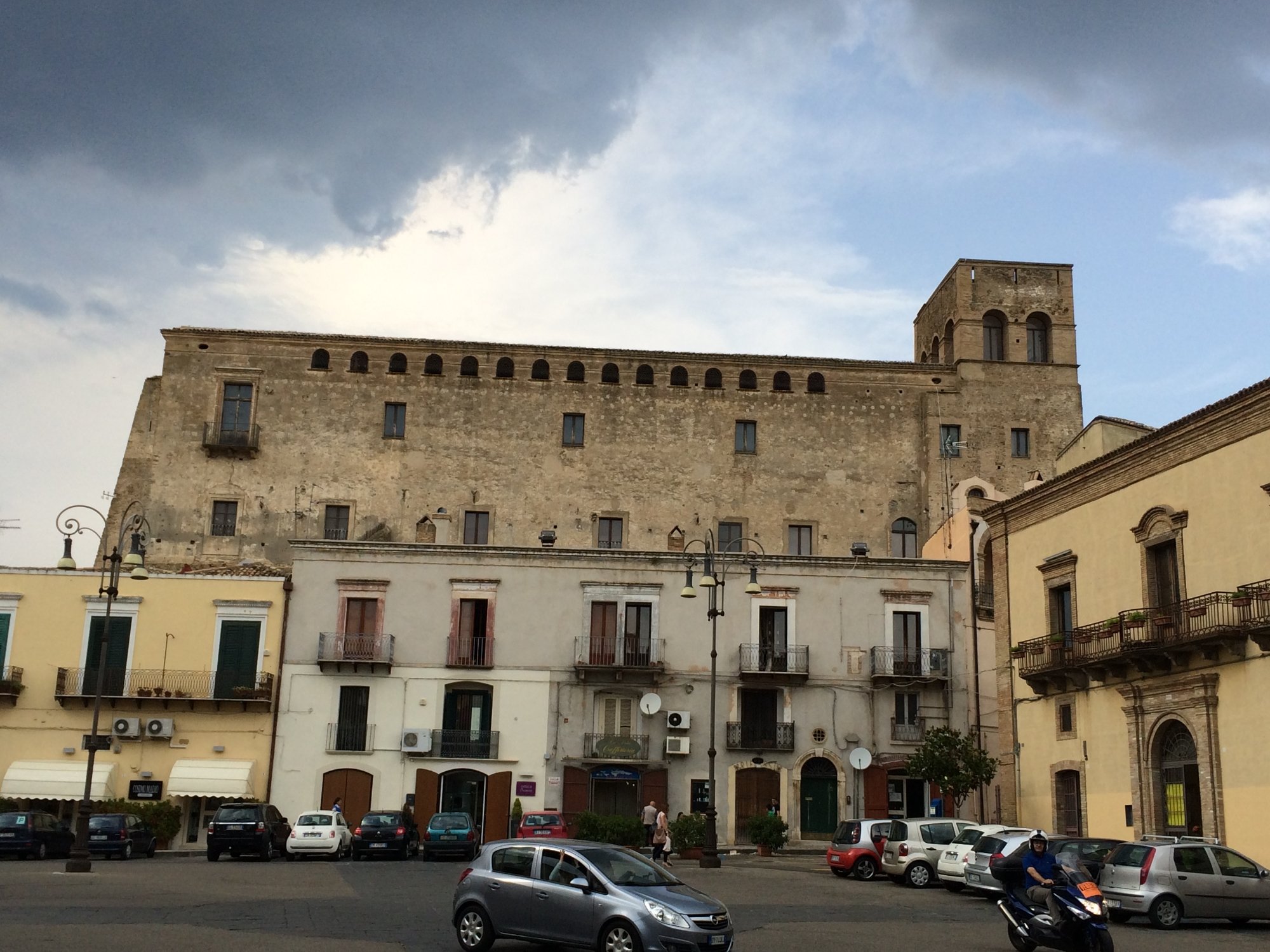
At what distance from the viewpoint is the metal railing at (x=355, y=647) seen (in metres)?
39.8

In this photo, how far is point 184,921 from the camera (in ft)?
56.3

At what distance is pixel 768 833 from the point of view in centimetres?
3578

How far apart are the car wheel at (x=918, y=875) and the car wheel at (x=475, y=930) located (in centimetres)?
1332

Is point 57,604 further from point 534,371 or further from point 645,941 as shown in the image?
point 645,941

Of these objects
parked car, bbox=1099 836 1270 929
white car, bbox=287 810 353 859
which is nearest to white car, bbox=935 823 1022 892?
parked car, bbox=1099 836 1270 929

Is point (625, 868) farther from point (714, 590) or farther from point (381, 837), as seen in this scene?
point (714, 590)

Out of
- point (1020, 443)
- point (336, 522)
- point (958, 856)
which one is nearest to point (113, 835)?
point (958, 856)

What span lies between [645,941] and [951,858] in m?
12.9

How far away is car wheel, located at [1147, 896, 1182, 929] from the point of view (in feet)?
66.6

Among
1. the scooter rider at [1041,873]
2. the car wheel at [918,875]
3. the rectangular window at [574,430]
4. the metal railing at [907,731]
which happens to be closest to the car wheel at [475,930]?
the scooter rider at [1041,873]

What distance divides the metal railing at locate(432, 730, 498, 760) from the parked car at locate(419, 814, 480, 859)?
254 inches

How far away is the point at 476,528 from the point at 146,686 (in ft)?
46.1

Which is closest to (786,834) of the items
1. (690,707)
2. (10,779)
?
(690,707)

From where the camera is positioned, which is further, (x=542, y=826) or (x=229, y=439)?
(x=229, y=439)
